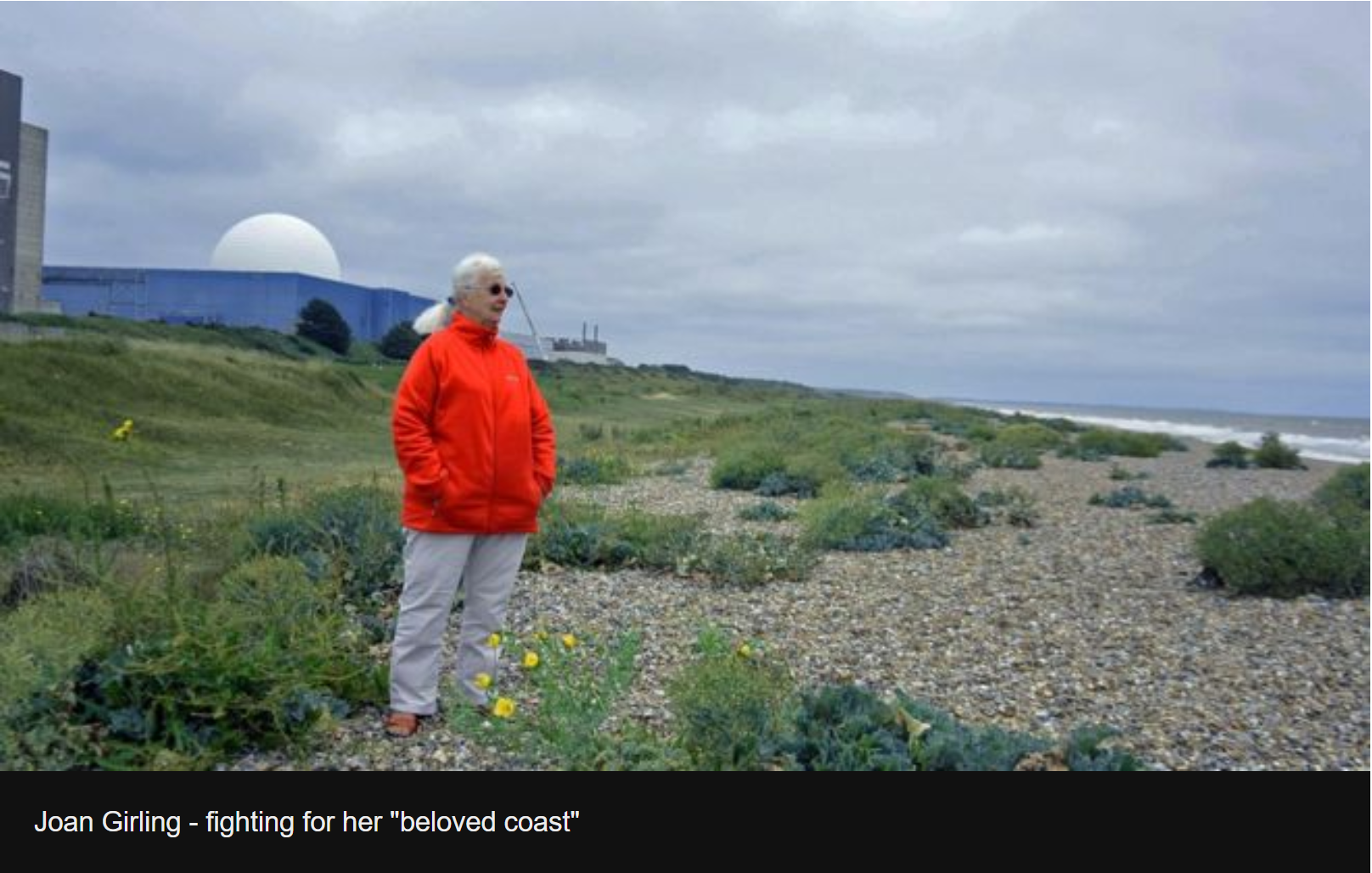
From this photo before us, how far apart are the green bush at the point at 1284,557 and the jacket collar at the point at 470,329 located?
20.5 ft

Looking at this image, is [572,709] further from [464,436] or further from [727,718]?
[464,436]

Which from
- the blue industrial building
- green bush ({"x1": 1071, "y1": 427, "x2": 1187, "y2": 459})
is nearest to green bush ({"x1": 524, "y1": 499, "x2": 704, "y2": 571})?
green bush ({"x1": 1071, "y1": 427, "x2": 1187, "y2": 459})

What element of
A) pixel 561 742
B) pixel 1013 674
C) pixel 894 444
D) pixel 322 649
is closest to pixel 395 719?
pixel 322 649

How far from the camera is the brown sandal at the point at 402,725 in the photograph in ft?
15.5

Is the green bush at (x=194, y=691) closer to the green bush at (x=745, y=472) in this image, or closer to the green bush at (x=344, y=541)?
the green bush at (x=344, y=541)

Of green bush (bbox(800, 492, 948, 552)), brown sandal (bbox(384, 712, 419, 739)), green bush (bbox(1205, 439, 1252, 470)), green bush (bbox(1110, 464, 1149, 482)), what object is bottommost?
brown sandal (bbox(384, 712, 419, 739))

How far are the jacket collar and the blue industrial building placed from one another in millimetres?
53182

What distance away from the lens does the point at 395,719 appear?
475 centimetres

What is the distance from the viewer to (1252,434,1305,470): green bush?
91.8 ft

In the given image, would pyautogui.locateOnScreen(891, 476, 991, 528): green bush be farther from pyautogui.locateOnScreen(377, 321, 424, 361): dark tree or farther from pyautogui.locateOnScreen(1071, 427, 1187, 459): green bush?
pyautogui.locateOnScreen(377, 321, 424, 361): dark tree

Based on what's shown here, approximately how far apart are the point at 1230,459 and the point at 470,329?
26737 mm

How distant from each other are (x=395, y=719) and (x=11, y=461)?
1447 centimetres
